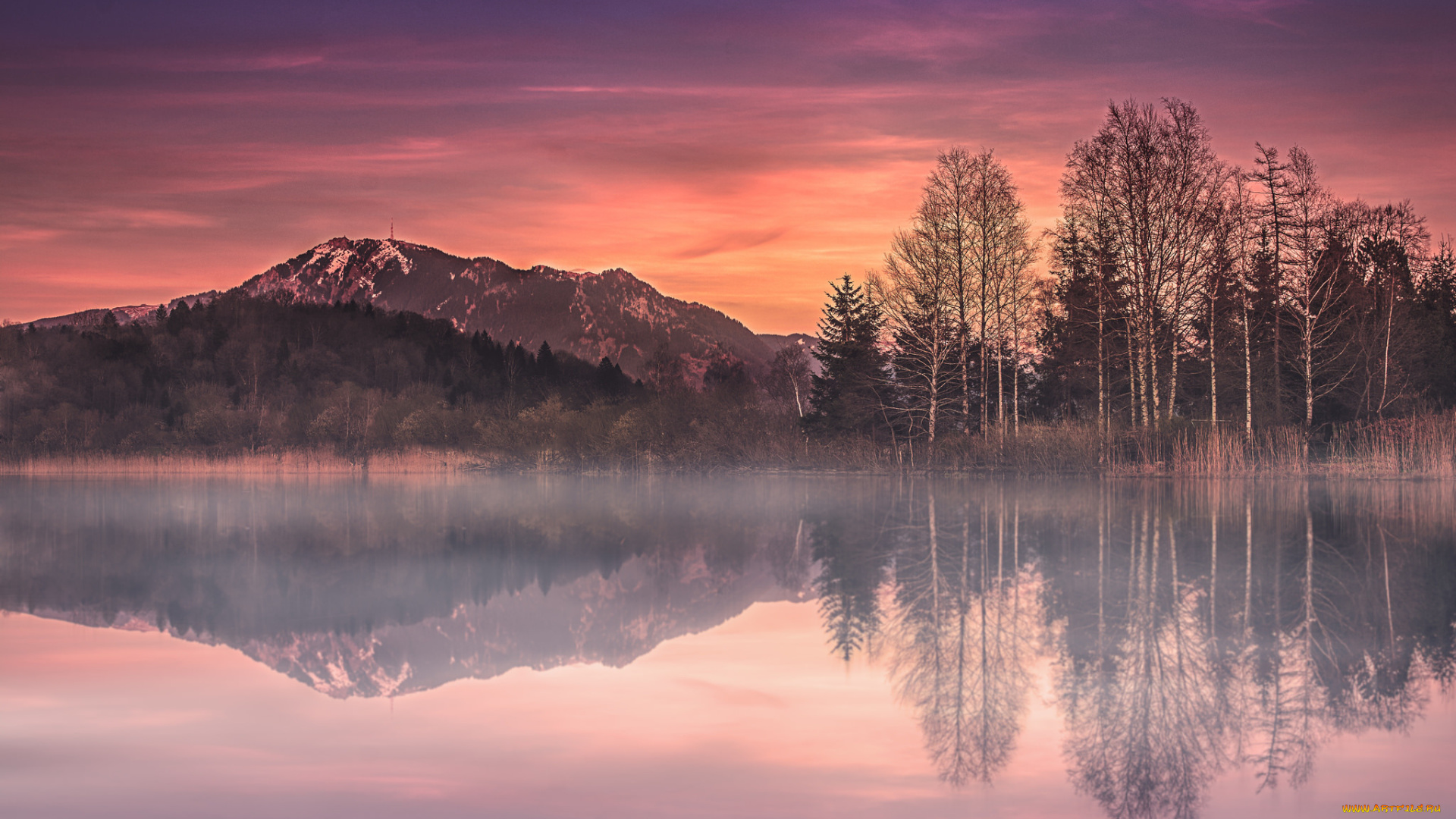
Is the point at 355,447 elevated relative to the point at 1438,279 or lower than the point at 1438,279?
lower

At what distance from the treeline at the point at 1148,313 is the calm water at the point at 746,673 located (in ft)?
59.0

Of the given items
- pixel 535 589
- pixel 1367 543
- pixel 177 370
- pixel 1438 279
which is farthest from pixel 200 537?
pixel 177 370

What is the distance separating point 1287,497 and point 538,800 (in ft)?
74.7

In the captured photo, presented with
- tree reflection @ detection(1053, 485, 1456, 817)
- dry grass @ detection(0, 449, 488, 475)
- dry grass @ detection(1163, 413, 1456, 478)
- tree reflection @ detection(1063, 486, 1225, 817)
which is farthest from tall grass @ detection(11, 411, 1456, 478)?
tree reflection @ detection(1063, 486, 1225, 817)

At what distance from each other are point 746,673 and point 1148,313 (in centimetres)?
3057

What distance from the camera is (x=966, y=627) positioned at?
9922 mm

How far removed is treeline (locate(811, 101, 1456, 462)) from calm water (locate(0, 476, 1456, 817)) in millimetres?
17975

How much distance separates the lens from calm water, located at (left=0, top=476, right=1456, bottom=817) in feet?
18.8

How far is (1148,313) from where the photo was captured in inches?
1406

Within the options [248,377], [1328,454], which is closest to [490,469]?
[1328,454]

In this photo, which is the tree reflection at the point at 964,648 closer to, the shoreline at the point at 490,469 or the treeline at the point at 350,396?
the shoreline at the point at 490,469

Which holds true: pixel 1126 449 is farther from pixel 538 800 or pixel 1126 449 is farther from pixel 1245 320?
pixel 538 800

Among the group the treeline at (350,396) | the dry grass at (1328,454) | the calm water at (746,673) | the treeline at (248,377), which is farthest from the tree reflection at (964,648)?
the treeline at (248,377)

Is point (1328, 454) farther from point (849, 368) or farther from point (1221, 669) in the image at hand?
point (1221, 669)
